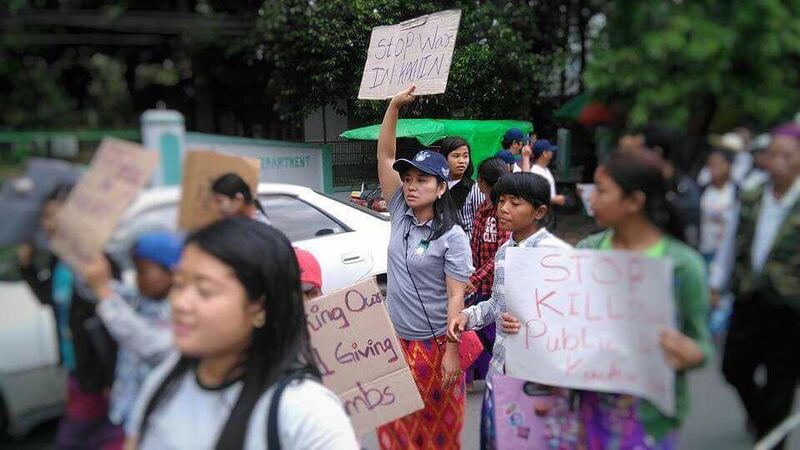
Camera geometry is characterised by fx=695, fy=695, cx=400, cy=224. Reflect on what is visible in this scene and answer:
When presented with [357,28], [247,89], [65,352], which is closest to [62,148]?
[65,352]

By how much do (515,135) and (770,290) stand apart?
2.00 meters

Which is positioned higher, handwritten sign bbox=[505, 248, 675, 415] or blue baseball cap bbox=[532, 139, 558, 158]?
blue baseball cap bbox=[532, 139, 558, 158]

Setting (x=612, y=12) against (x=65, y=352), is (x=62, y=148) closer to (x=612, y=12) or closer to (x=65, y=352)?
(x=65, y=352)

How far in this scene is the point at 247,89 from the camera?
1748mm

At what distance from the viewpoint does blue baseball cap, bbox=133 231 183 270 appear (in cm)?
127

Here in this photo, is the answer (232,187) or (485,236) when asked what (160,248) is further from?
(485,236)

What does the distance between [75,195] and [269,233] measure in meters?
0.37

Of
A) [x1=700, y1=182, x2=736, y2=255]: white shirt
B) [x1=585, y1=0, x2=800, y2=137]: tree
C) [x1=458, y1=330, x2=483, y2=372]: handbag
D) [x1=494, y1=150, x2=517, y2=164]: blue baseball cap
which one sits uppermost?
[x1=585, y1=0, x2=800, y2=137]: tree

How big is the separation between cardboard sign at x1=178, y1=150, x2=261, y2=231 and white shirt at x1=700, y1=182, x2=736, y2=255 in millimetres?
896

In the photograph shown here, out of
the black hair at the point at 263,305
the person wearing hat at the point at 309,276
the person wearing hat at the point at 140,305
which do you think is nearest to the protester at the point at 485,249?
the person wearing hat at the point at 309,276

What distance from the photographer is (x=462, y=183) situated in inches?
180

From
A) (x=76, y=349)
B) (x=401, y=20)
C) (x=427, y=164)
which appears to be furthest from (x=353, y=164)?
(x=76, y=349)

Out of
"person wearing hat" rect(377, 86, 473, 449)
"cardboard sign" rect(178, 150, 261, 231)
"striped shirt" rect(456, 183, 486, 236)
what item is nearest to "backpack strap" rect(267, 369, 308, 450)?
"cardboard sign" rect(178, 150, 261, 231)

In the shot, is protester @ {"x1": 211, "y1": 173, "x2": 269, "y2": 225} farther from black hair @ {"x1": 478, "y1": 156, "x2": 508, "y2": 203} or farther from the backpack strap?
black hair @ {"x1": 478, "y1": 156, "x2": 508, "y2": 203}
